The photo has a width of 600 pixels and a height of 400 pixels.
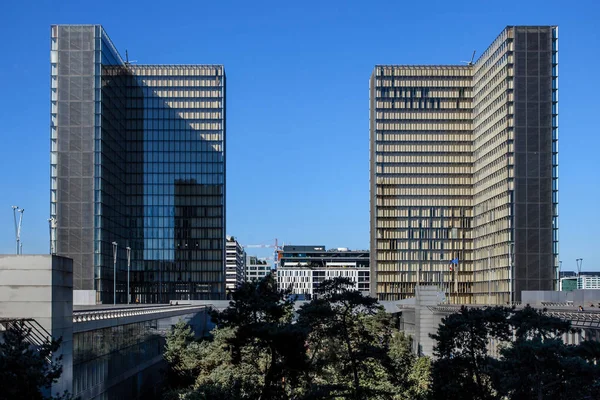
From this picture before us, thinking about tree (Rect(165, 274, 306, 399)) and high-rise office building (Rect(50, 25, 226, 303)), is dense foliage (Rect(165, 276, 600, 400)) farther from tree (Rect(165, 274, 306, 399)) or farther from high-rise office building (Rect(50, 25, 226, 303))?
high-rise office building (Rect(50, 25, 226, 303))

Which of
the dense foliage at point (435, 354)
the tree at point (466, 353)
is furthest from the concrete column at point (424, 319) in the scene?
the tree at point (466, 353)

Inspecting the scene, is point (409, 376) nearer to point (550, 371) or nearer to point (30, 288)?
point (550, 371)

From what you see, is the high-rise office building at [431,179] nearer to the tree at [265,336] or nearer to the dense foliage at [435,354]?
the dense foliage at [435,354]

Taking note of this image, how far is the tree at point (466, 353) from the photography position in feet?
114

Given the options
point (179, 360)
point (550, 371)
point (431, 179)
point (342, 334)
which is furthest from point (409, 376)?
point (431, 179)

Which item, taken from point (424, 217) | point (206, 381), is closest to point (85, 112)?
point (424, 217)

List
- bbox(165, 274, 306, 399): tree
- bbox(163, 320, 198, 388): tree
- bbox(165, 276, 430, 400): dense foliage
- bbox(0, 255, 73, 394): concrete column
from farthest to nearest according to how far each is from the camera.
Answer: bbox(163, 320, 198, 388): tree, bbox(165, 276, 430, 400): dense foliage, bbox(165, 274, 306, 399): tree, bbox(0, 255, 73, 394): concrete column

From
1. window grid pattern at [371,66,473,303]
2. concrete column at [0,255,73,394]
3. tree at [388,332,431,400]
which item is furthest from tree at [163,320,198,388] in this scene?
window grid pattern at [371,66,473,303]

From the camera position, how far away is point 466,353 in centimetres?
3631

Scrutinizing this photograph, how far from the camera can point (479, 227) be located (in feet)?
576

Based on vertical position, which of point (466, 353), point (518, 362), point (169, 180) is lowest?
point (466, 353)

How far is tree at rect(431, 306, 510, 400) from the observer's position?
114ft

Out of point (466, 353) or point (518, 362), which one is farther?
point (466, 353)

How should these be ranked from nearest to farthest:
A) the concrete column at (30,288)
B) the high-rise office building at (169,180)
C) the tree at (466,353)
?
the concrete column at (30,288) < the tree at (466,353) < the high-rise office building at (169,180)
